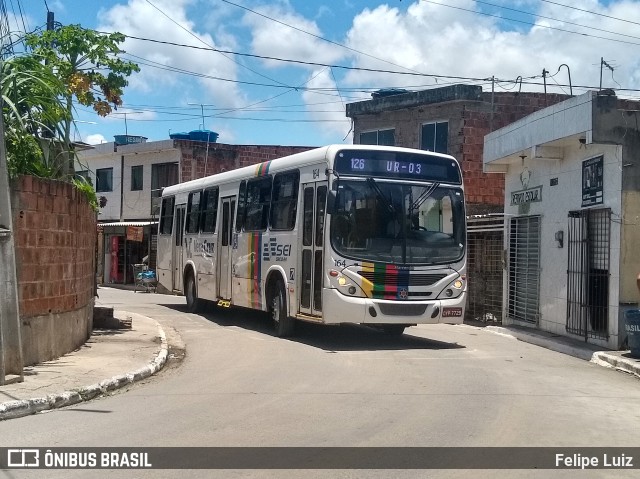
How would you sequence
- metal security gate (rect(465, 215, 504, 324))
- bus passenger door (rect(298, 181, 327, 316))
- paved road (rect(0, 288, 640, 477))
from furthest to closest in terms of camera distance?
1. metal security gate (rect(465, 215, 504, 324))
2. bus passenger door (rect(298, 181, 327, 316))
3. paved road (rect(0, 288, 640, 477))

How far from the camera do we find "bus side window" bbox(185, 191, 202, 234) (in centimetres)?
1993

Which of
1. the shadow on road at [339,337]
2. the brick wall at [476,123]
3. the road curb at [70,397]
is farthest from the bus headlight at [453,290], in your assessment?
the brick wall at [476,123]

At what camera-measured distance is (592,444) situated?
6.93 meters

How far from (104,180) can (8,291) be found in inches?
1280

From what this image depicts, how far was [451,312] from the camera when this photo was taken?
13.3 meters

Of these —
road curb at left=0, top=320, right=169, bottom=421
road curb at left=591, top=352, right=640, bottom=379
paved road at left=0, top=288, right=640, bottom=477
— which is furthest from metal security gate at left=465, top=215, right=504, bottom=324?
road curb at left=0, top=320, right=169, bottom=421

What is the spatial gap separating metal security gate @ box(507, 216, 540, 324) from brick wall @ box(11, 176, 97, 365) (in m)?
9.86

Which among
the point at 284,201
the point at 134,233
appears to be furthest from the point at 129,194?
the point at 284,201

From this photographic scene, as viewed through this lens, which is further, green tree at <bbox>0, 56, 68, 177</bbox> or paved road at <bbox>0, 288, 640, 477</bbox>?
green tree at <bbox>0, 56, 68, 177</bbox>

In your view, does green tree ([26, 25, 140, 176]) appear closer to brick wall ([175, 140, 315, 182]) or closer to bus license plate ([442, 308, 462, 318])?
bus license plate ([442, 308, 462, 318])

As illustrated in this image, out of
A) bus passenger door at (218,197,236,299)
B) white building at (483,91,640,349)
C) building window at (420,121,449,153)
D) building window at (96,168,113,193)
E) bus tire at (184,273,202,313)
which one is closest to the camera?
white building at (483,91,640,349)

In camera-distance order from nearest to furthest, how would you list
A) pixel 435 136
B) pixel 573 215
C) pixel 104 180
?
pixel 573 215, pixel 435 136, pixel 104 180

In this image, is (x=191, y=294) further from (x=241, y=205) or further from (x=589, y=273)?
(x=589, y=273)

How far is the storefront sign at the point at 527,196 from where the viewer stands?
17.0 meters
